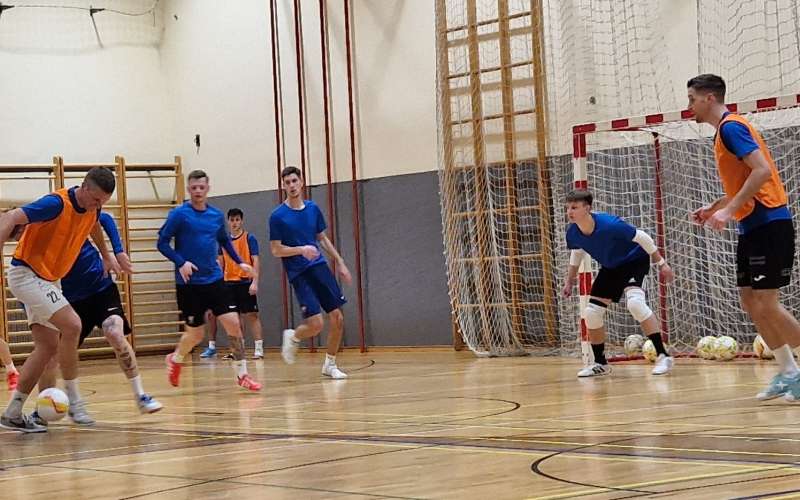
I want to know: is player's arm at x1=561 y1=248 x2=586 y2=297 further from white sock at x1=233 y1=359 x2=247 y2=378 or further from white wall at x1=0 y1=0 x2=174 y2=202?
white wall at x1=0 y1=0 x2=174 y2=202

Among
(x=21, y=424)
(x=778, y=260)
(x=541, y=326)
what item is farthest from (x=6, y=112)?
(x=778, y=260)

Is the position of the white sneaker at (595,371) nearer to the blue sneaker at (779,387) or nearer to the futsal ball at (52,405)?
the blue sneaker at (779,387)

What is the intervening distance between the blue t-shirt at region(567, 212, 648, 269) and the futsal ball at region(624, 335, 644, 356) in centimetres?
197

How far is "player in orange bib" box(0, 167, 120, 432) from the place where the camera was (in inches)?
288

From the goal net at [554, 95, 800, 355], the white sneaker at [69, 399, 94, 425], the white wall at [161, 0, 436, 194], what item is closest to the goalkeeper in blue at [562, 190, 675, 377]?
the goal net at [554, 95, 800, 355]

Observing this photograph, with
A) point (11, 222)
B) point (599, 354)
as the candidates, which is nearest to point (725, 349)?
point (599, 354)

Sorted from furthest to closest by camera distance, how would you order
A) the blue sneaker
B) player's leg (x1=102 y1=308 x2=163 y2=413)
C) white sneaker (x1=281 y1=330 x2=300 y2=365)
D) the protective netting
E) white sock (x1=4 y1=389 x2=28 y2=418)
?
the protective netting, white sneaker (x1=281 y1=330 x2=300 y2=365), player's leg (x1=102 y1=308 x2=163 y2=413), white sock (x1=4 y1=389 x2=28 y2=418), the blue sneaker

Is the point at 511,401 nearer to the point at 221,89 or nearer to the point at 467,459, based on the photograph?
the point at 467,459

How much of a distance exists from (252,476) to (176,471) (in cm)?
47

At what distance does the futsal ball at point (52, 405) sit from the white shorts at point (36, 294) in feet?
1.40

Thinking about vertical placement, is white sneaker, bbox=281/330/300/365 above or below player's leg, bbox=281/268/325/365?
below

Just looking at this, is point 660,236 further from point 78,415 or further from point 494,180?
point 78,415

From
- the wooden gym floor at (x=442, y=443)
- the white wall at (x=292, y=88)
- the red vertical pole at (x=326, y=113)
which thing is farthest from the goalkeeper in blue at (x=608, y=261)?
the red vertical pole at (x=326, y=113)

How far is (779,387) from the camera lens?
7.00 metres
